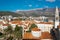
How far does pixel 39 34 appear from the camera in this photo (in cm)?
1756

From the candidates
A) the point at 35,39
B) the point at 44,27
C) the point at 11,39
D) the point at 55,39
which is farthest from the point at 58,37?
the point at 44,27

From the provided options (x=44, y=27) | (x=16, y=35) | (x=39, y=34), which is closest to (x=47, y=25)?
(x=44, y=27)

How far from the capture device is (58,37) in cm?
1556

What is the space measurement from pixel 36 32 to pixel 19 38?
3.36 metres

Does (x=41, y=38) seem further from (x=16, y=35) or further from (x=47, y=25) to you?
(x=47, y=25)

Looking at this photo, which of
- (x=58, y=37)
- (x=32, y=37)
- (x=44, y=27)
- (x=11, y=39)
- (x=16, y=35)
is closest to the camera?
(x=58, y=37)

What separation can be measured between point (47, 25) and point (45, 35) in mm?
22893

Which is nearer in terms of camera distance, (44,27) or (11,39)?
(11,39)

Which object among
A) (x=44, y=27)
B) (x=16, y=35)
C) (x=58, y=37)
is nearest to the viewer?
(x=58, y=37)

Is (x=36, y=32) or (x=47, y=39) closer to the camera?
(x=47, y=39)

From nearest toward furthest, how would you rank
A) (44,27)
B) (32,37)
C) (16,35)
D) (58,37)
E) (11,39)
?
(58,37) < (32,37) < (11,39) < (16,35) < (44,27)

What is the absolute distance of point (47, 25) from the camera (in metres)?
39.8

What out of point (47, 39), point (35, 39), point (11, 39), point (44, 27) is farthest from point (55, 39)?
point (44, 27)

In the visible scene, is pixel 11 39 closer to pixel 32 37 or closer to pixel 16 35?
pixel 16 35
